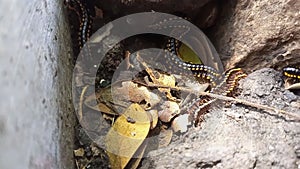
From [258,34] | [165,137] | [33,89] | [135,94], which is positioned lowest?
[165,137]

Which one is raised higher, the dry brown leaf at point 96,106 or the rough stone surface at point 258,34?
the rough stone surface at point 258,34

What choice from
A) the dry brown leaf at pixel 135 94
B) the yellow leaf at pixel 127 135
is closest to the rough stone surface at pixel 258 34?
the dry brown leaf at pixel 135 94

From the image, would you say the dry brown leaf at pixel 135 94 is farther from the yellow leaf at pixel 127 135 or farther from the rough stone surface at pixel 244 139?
the rough stone surface at pixel 244 139

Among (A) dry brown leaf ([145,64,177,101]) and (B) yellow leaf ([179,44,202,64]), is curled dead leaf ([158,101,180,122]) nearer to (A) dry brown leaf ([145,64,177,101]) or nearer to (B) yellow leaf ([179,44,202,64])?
(A) dry brown leaf ([145,64,177,101])

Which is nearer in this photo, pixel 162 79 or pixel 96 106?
pixel 96 106

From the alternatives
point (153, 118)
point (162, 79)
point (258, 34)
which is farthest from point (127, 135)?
point (258, 34)

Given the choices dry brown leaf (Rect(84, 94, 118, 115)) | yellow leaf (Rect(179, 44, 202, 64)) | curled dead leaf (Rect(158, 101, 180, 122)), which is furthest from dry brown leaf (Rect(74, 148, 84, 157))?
yellow leaf (Rect(179, 44, 202, 64))

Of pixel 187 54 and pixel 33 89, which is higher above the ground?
pixel 33 89

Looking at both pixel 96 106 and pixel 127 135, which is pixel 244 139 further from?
pixel 96 106
